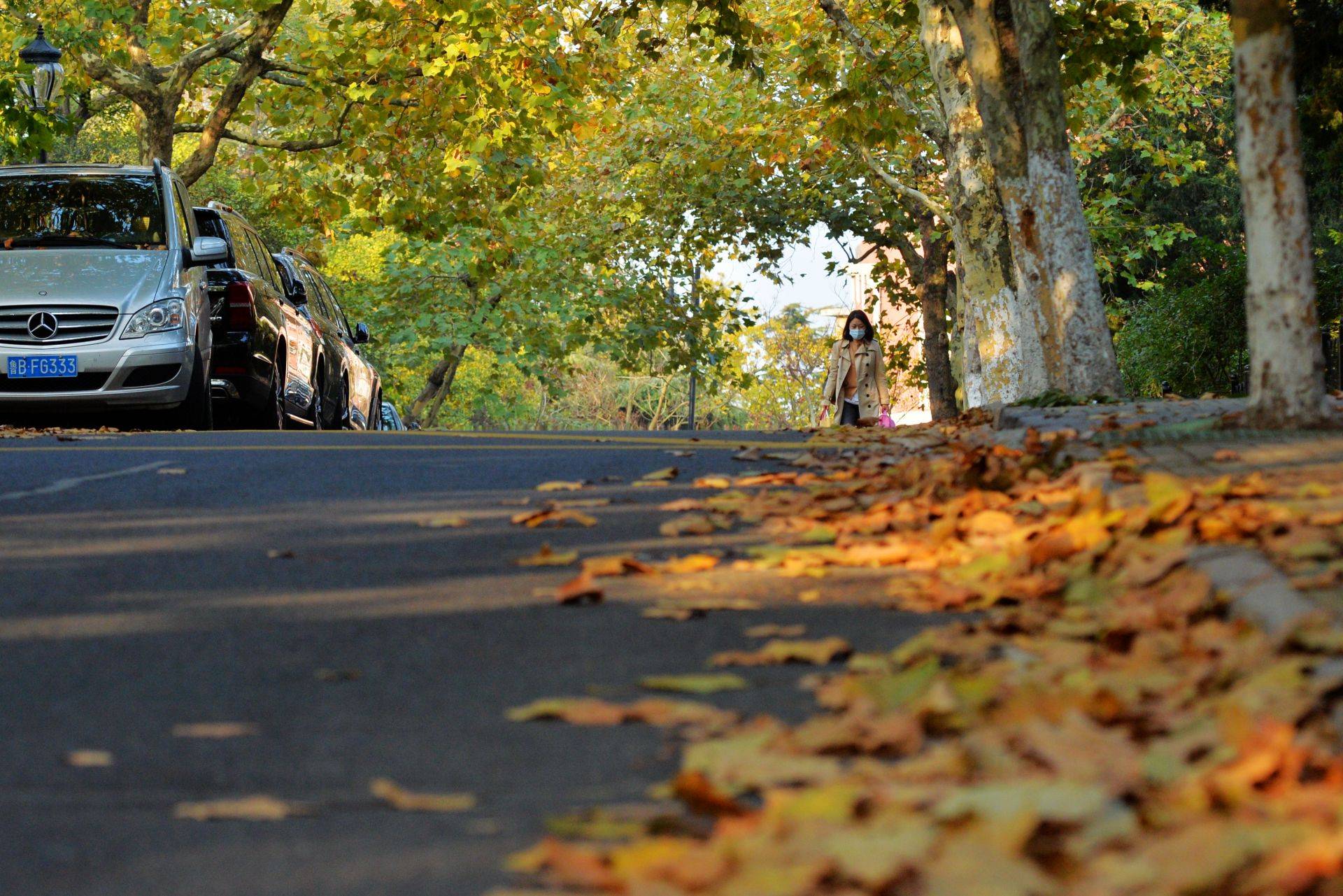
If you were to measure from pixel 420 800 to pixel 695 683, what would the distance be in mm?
918

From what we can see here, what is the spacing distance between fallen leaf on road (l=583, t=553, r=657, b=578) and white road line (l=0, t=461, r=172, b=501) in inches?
121

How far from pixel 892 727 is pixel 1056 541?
76.4 inches

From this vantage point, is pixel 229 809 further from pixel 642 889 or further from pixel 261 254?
pixel 261 254

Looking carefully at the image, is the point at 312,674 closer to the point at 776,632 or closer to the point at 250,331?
the point at 776,632

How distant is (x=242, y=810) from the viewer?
9.87 ft

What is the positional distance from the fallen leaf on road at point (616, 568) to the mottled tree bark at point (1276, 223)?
3.45 meters

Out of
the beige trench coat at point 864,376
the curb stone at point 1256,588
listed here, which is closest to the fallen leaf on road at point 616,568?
the curb stone at point 1256,588

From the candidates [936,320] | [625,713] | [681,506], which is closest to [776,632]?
[625,713]

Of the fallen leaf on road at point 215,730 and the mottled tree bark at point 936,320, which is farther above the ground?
the mottled tree bark at point 936,320

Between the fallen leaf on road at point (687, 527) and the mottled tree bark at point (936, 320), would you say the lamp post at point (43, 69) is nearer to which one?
the mottled tree bark at point (936, 320)

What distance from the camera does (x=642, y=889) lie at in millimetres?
2449

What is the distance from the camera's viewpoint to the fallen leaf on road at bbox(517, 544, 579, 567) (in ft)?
18.0

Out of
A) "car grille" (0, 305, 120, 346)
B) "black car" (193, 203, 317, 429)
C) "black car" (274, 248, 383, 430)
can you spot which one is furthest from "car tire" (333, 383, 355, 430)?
"car grille" (0, 305, 120, 346)

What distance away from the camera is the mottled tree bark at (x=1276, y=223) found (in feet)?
24.6
